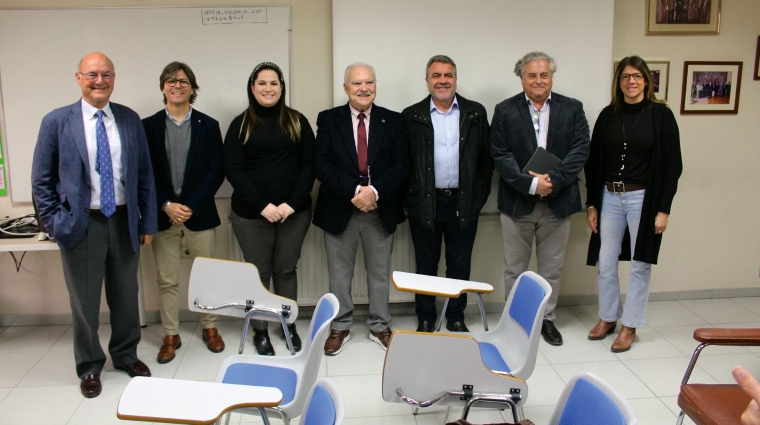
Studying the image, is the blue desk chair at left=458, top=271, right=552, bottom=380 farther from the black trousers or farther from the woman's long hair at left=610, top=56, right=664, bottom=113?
the woman's long hair at left=610, top=56, right=664, bottom=113

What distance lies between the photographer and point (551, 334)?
11.8 feet

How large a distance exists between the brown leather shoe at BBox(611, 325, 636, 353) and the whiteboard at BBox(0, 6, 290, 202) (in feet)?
8.27

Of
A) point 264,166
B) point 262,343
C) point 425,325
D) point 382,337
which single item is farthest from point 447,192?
point 262,343

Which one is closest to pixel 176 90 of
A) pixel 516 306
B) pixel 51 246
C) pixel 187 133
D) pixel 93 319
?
pixel 187 133

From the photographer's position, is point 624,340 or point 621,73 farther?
point 624,340

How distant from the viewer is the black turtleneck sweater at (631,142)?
131 inches

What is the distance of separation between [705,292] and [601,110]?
1.65 metres

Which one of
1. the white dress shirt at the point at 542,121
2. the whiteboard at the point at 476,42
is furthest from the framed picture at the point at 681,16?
the white dress shirt at the point at 542,121

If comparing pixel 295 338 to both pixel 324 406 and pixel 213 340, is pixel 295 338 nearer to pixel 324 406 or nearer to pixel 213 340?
pixel 213 340

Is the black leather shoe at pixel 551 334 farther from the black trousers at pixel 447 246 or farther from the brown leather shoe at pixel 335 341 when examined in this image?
the brown leather shoe at pixel 335 341

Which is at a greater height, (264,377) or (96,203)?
(96,203)

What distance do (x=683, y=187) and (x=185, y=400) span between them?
366cm

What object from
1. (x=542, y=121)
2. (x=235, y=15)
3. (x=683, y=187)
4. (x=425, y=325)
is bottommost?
(x=425, y=325)

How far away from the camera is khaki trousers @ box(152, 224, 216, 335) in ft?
11.2
